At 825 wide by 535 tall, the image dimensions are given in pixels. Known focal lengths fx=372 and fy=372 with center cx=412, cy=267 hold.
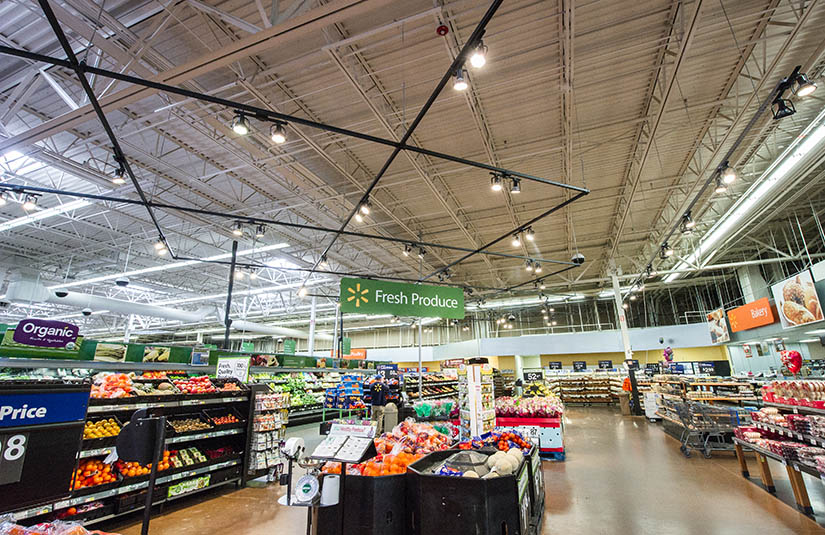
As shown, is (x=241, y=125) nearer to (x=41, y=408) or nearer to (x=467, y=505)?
(x=41, y=408)

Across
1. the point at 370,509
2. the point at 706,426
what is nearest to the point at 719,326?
the point at 706,426

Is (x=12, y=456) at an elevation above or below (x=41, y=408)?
below

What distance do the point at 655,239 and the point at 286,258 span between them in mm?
13284

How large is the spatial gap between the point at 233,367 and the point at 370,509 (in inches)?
229

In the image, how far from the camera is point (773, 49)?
6.05 meters

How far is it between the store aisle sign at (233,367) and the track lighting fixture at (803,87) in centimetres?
980

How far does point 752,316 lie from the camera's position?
11.3m

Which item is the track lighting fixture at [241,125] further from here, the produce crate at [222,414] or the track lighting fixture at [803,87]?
the track lighting fixture at [803,87]

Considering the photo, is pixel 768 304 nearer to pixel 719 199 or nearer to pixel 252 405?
pixel 719 199

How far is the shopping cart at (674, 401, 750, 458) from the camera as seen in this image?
7617 mm

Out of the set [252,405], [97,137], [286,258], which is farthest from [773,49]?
[286,258]

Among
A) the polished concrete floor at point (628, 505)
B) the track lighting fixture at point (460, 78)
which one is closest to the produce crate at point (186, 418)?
the polished concrete floor at point (628, 505)

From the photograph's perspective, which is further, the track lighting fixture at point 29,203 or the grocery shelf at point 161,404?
the track lighting fixture at point 29,203

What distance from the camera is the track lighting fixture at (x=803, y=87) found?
15.0ft
